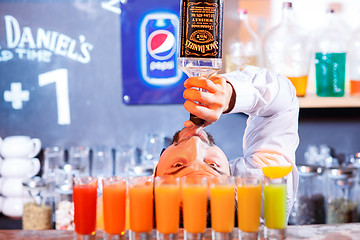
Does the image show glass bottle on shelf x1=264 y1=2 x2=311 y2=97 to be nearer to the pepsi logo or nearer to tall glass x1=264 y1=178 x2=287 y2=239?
the pepsi logo

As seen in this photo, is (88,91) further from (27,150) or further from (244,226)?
(244,226)

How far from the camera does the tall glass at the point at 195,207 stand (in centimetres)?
129

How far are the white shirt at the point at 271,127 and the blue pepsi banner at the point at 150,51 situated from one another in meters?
1.10

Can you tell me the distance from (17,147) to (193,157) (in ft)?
4.78

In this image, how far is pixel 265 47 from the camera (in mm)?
2568

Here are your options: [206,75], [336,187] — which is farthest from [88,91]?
[206,75]

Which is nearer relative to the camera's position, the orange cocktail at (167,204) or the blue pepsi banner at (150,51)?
the orange cocktail at (167,204)

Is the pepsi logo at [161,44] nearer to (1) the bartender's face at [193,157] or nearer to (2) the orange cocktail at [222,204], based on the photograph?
(1) the bartender's face at [193,157]

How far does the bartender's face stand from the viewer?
150 cm

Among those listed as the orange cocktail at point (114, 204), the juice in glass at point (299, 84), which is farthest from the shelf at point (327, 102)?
the orange cocktail at point (114, 204)

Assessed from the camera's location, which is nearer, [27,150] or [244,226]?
[244,226]

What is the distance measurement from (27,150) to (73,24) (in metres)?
0.74

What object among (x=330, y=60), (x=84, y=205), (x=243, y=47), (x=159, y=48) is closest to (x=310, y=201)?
(x=330, y=60)

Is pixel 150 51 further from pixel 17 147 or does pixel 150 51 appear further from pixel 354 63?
pixel 354 63
